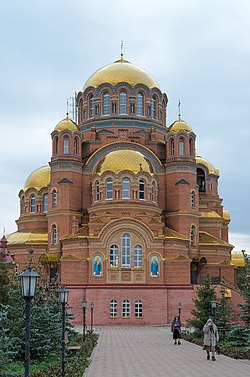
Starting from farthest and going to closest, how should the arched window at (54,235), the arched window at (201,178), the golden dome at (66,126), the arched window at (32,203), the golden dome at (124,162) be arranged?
the arched window at (201,178) < the arched window at (32,203) < the golden dome at (66,126) < the arched window at (54,235) < the golden dome at (124,162)

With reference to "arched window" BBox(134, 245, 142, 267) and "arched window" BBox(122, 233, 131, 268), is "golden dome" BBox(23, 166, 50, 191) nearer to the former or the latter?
"arched window" BBox(122, 233, 131, 268)

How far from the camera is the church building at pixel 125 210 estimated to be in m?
39.9

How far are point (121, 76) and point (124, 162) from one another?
10335 mm

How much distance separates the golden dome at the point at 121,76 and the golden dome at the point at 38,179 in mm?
8303

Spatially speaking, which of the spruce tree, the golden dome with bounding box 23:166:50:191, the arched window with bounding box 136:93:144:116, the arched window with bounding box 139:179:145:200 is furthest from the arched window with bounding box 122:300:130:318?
the arched window with bounding box 136:93:144:116

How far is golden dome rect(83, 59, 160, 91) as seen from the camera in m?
49.7

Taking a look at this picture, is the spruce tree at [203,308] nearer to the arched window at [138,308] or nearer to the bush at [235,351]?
the bush at [235,351]

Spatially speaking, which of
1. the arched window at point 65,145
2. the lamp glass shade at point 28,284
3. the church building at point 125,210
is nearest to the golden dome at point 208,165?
the church building at point 125,210

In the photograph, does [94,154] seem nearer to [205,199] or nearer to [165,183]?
[165,183]

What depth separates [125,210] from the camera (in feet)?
136

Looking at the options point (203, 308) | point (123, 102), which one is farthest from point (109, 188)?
point (203, 308)

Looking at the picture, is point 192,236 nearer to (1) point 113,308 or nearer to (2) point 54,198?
(1) point 113,308

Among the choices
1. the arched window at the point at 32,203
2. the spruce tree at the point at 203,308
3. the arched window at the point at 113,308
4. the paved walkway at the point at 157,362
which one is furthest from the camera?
the arched window at the point at 32,203

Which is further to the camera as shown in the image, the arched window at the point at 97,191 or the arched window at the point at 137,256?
the arched window at the point at 97,191
